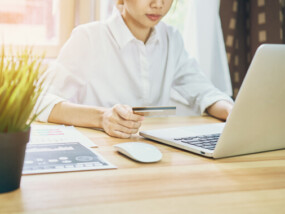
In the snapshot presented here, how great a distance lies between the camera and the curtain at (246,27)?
2.21 metres

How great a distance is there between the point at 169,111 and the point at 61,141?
28cm

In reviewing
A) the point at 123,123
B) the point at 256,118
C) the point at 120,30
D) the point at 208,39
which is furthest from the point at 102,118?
the point at 208,39

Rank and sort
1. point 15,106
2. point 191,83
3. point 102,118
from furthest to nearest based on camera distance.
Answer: point 191,83 → point 102,118 → point 15,106

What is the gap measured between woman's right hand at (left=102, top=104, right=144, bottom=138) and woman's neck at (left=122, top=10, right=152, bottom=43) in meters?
0.67

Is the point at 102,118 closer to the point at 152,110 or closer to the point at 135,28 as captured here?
the point at 152,110

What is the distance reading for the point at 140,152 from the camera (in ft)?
2.72

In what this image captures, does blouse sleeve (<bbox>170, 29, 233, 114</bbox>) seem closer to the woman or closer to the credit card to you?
the woman

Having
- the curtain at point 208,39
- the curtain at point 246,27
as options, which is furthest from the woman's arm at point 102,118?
the curtain at point 246,27

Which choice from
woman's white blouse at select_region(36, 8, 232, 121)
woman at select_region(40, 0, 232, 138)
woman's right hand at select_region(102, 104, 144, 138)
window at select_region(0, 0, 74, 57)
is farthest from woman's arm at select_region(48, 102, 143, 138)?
window at select_region(0, 0, 74, 57)

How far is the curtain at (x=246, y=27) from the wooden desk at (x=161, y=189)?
1.54 m

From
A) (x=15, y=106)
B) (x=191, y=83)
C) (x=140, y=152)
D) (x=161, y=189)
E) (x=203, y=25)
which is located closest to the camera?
(x=15, y=106)

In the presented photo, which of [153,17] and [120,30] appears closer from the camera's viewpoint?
[153,17]

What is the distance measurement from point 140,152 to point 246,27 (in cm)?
182

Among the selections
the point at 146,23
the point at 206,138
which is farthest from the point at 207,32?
the point at 206,138
